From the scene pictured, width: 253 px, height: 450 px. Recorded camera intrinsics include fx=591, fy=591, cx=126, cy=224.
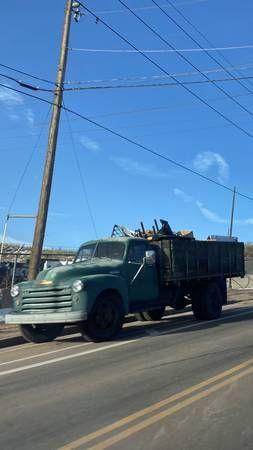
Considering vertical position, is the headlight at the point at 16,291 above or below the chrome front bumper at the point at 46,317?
above

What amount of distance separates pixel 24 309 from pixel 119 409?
6.65 meters

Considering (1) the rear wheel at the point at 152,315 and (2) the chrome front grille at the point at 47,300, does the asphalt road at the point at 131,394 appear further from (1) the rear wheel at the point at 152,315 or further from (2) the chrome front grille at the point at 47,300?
(1) the rear wheel at the point at 152,315

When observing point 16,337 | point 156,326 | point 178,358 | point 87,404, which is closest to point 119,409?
point 87,404

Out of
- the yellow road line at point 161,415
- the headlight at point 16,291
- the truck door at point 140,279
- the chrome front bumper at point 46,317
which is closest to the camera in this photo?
the yellow road line at point 161,415

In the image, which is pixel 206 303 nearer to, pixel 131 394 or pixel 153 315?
pixel 153 315

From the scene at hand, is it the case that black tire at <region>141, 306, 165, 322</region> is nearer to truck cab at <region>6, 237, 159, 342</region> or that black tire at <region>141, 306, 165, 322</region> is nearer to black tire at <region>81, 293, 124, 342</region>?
truck cab at <region>6, 237, 159, 342</region>

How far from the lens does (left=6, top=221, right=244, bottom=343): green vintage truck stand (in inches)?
481

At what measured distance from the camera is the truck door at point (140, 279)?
13844 millimetres

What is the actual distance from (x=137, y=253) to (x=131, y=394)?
23.9ft

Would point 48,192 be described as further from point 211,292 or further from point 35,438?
point 35,438

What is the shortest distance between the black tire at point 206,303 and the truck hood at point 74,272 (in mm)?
3613

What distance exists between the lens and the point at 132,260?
1410 cm

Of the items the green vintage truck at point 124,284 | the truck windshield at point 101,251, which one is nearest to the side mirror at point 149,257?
the green vintage truck at point 124,284

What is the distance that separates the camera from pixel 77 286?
12000 mm
